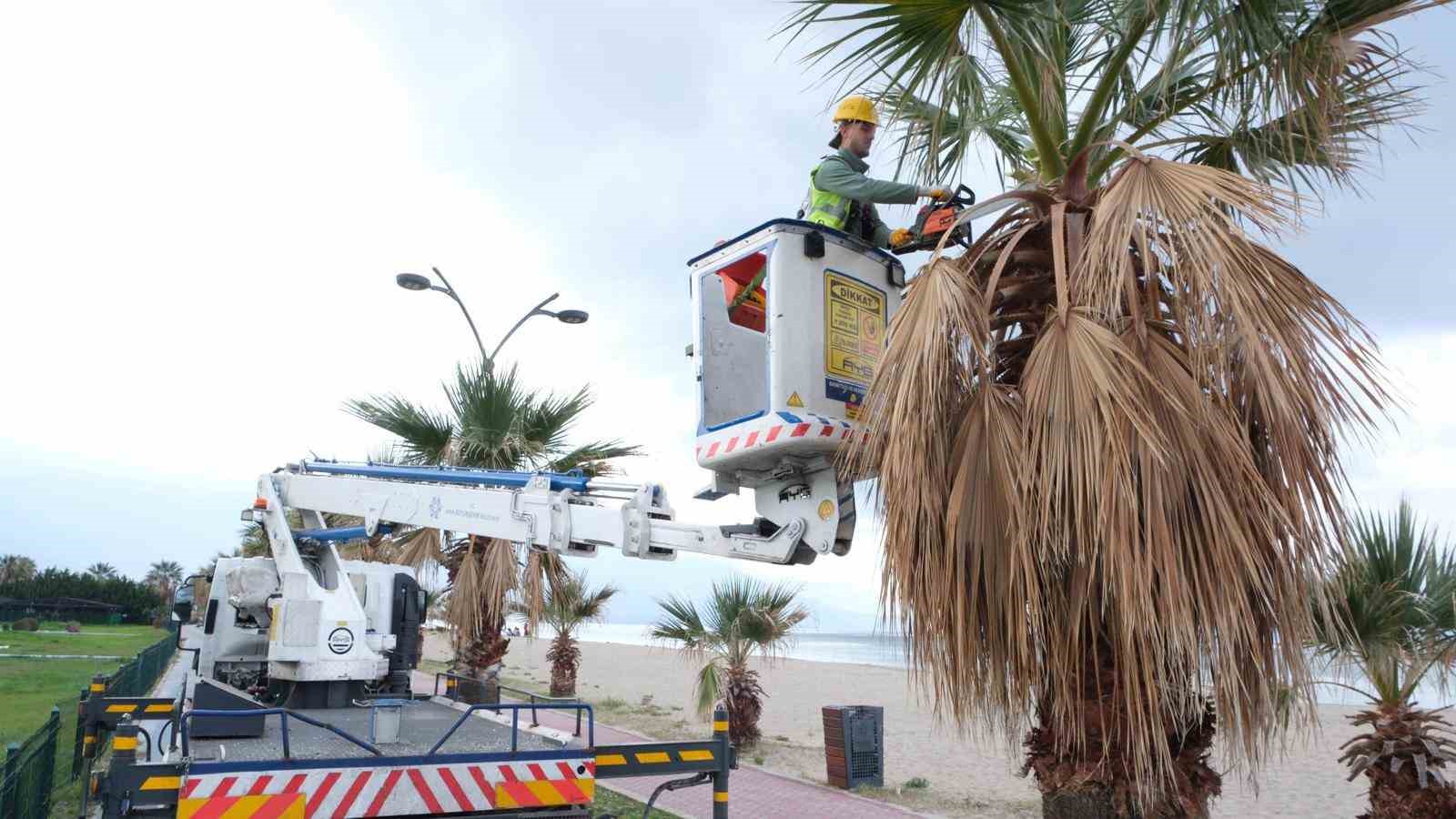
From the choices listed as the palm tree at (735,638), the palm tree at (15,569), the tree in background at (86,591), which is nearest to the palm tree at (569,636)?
the palm tree at (735,638)

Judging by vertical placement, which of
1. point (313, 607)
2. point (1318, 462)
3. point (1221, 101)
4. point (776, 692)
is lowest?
point (776, 692)

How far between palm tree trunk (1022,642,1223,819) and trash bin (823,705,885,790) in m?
8.32

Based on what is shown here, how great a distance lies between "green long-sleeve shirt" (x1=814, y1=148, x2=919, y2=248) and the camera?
5.47 meters

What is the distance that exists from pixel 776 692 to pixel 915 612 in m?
29.4

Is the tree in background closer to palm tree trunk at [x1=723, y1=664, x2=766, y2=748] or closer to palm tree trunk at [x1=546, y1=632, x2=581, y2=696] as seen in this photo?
palm tree trunk at [x1=546, y1=632, x2=581, y2=696]

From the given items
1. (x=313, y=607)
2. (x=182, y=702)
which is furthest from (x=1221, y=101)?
(x=182, y=702)

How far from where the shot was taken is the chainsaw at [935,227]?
18.6 ft

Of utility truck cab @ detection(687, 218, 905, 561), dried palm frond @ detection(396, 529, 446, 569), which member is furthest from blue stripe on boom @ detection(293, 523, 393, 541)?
utility truck cab @ detection(687, 218, 905, 561)

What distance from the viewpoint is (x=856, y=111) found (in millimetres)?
5906

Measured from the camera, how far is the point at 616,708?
23281mm

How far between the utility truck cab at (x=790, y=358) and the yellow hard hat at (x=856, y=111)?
2.80ft

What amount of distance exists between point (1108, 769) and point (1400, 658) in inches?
190

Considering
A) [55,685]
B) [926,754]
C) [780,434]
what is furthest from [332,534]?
[55,685]

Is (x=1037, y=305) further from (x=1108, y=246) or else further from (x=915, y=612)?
(x=915, y=612)
